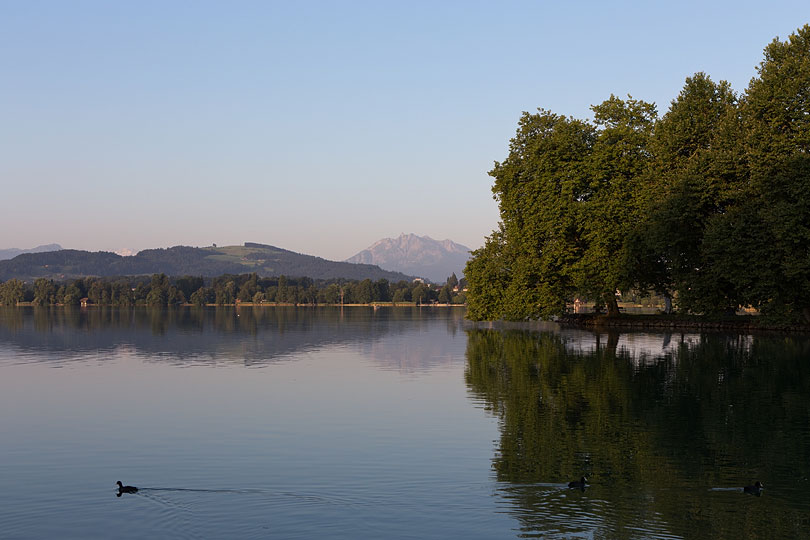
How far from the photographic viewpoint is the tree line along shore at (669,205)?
6606cm

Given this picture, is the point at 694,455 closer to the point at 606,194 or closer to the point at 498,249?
the point at 606,194

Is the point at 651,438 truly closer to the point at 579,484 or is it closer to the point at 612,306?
the point at 579,484

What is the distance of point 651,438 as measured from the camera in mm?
25781

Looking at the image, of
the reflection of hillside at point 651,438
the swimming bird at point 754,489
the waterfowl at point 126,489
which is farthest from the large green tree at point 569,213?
the waterfowl at point 126,489

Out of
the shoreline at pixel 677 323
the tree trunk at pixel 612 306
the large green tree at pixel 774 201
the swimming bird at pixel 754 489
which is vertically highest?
the large green tree at pixel 774 201

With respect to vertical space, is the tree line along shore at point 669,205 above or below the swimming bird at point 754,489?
above

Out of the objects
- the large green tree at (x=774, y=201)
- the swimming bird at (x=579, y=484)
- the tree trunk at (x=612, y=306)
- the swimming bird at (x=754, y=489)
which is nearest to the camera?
the swimming bird at (x=754, y=489)

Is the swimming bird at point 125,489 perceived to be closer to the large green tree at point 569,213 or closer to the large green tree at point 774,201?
the large green tree at point 774,201

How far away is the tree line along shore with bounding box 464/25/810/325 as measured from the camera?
Result: 66.1 m

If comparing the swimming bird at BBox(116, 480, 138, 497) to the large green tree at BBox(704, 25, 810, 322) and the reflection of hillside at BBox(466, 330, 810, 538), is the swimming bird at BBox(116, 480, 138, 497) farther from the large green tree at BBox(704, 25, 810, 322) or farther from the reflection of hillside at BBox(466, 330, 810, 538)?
the large green tree at BBox(704, 25, 810, 322)

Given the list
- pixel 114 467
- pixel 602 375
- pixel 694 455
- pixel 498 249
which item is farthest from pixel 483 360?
pixel 498 249

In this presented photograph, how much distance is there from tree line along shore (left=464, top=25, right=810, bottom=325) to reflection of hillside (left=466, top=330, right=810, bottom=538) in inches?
609

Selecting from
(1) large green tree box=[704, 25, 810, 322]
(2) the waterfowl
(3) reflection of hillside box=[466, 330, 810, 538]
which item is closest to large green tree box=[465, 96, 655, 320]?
(1) large green tree box=[704, 25, 810, 322]

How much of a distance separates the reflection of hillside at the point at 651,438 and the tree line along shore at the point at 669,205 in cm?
1546
